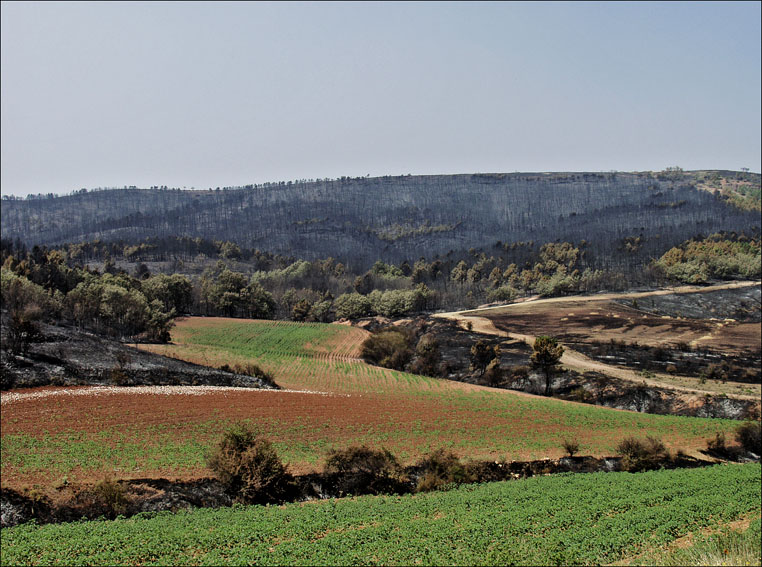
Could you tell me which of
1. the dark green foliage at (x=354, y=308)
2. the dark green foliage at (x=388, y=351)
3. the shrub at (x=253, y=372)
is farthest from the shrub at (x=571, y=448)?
the dark green foliage at (x=354, y=308)

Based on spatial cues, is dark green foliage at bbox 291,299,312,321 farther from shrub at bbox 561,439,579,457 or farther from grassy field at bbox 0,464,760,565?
grassy field at bbox 0,464,760,565

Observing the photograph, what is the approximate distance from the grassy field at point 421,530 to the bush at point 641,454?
24.3 ft

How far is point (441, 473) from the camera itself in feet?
93.7

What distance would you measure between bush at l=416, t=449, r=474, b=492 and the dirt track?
39.2 meters

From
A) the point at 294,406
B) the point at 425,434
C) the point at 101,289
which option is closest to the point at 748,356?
the point at 425,434

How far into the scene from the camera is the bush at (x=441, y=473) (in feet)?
89.9

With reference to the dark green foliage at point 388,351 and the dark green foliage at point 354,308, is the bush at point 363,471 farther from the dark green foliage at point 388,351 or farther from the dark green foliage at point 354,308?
the dark green foliage at point 354,308

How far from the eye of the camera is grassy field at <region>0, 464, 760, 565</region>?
1641 centimetres

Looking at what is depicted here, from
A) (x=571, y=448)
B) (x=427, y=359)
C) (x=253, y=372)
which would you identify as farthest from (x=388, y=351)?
(x=571, y=448)

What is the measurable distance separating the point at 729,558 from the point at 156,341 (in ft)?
271

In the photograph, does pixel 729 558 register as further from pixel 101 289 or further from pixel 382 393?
pixel 101 289

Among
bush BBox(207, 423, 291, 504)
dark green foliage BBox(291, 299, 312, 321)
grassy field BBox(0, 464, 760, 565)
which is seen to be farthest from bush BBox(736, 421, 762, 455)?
dark green foliage BBox(291, 299, 312, 321)

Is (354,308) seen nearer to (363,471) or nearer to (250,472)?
(363,471)

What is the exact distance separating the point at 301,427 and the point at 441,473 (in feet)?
40.4
